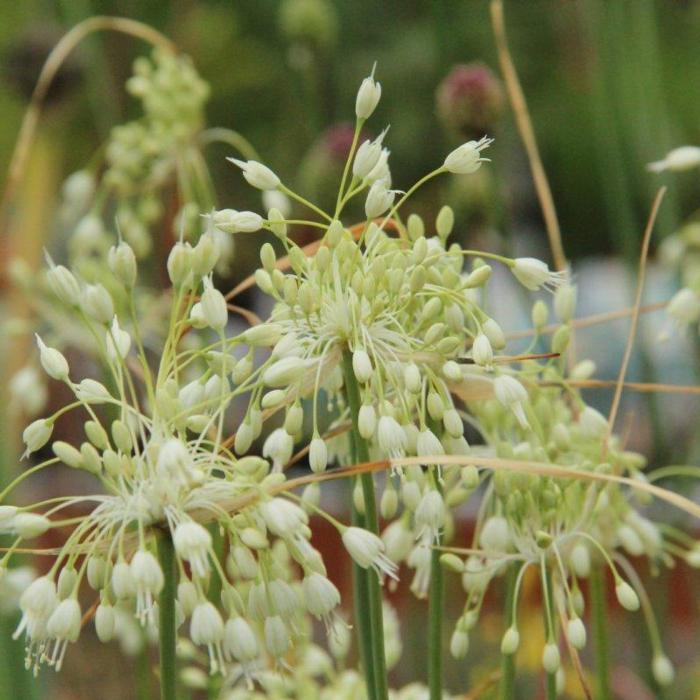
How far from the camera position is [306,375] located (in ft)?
2.29

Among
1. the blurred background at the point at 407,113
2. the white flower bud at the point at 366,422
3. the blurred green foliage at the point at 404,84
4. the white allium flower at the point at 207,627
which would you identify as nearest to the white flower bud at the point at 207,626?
the white allium flower at the point at 207,627

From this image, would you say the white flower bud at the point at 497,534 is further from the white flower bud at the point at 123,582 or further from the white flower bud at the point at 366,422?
the white flower bud at the point at 123,582

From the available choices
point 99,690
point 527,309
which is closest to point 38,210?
point 99,690

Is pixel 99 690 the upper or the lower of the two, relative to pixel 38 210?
lower

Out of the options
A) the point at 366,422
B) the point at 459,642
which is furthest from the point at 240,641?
the point at 459,642

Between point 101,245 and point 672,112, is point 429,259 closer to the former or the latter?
point 101,245

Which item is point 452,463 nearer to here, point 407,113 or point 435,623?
point 435,623

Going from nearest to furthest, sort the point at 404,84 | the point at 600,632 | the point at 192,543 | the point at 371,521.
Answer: the point at 192,543 < the point at 371,521 < the point at 600,632 < the point at 404,84

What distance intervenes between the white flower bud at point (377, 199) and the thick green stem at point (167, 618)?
0.63 ft

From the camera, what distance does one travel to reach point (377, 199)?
661mm

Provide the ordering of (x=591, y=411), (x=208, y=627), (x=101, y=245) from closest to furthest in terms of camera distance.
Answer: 1. (x=208, y=627)
2. (x=591, y=411)
3. (x=101, y=245)

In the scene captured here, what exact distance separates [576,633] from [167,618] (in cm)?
23

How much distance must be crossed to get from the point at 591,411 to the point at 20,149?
584 millimetres

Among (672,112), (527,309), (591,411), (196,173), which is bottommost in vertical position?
(591,411)
